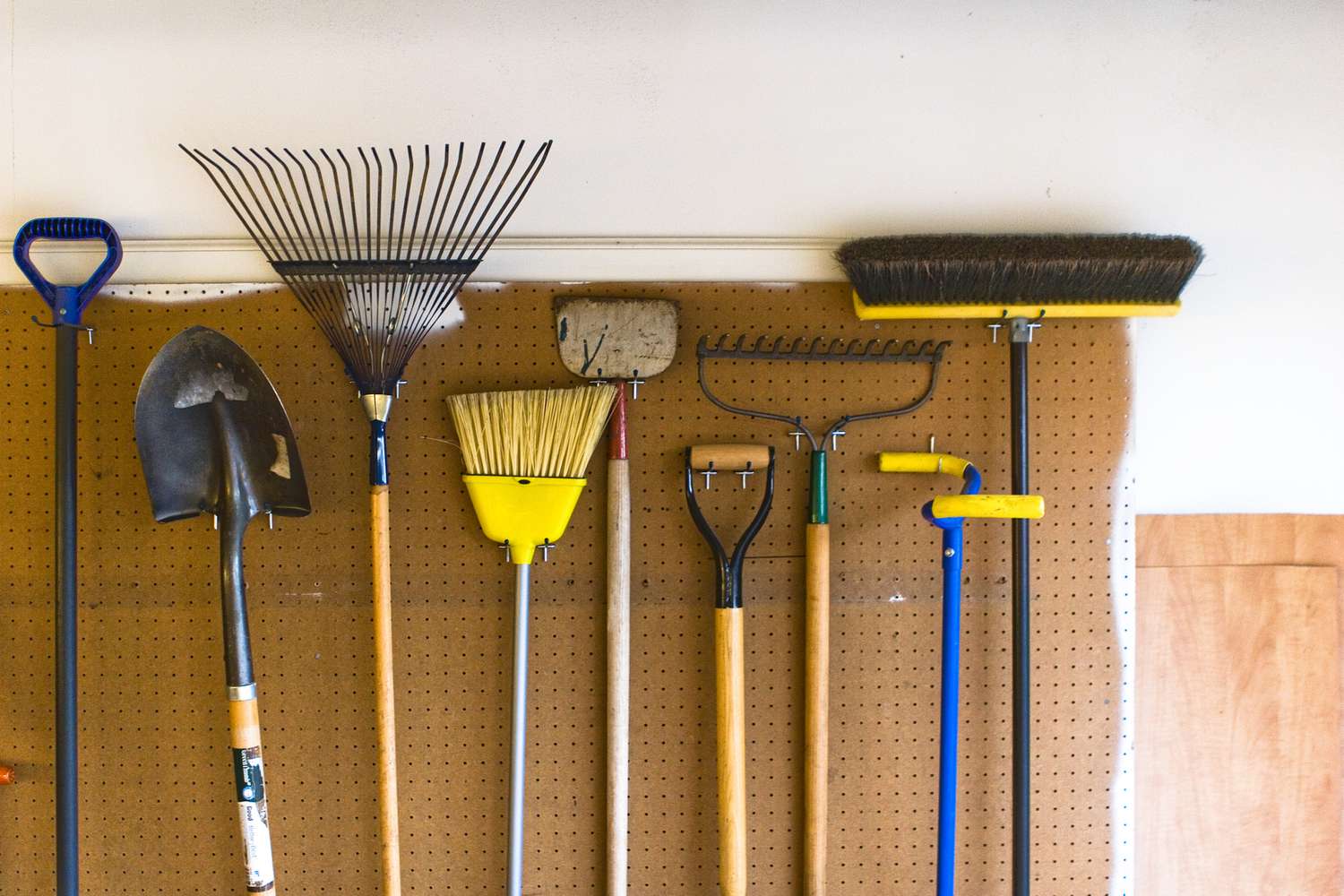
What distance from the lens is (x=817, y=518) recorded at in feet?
4.91

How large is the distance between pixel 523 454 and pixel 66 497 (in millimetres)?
770

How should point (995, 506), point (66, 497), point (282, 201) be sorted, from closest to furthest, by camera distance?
point (995, 506) → point (66, 497) → point (282, 201)

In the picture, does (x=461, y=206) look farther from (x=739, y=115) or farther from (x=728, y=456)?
(x=728, y=456)

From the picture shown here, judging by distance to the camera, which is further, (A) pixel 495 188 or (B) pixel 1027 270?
(A) pixel 495 188

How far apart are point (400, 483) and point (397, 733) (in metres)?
0.44

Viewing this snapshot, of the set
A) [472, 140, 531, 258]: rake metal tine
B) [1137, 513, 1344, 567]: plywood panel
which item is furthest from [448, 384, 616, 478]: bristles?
[1137, 513, 1344, 567]: plywood panel

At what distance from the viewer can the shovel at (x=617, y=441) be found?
1494 mm

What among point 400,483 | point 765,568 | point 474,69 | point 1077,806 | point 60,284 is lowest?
point 1077,806

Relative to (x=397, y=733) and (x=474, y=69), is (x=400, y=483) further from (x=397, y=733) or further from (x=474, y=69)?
(x=474, y=69)

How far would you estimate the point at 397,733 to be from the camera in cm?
154

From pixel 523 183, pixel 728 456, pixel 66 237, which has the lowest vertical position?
pixel 728 456

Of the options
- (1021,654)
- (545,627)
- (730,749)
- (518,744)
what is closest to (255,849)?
(518,744)

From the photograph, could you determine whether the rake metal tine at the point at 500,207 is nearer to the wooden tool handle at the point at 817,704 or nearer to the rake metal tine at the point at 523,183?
the rake metal tine at the point at 523,183

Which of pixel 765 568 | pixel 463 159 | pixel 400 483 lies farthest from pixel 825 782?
pixel 463 159
